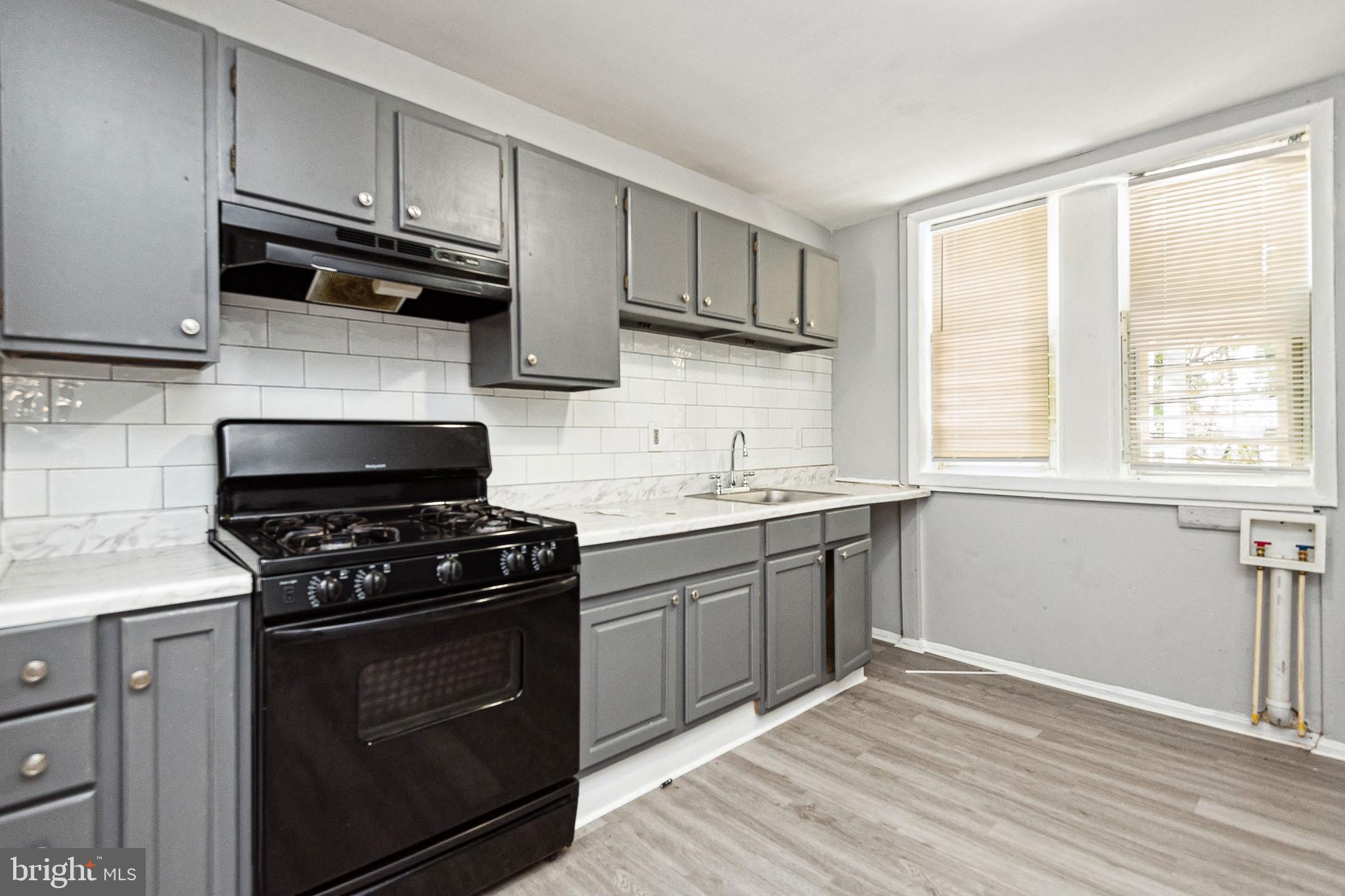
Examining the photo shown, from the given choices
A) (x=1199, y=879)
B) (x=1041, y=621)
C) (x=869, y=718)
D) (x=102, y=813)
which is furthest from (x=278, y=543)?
(x=1041, y=621)

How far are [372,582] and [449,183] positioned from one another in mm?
1278

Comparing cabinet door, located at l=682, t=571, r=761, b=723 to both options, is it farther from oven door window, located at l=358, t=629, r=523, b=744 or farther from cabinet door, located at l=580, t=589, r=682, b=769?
oven door window, located at l=358, t=629, r=523, b=744

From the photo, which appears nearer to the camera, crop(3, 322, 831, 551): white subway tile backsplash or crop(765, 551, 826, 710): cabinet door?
crop(3, 322, 831, 551): white subway tile backsplash

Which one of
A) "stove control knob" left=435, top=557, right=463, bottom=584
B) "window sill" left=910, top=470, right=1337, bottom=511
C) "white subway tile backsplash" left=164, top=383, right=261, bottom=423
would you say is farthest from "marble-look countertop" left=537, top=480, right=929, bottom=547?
"white subway tile backsplash" left=164, top=383, right=261, bottom=423

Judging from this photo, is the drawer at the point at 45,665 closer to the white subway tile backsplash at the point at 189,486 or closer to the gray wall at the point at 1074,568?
the white subway tile backsplash at the point at 189,486

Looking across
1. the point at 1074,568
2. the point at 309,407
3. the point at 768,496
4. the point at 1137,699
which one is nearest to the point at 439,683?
the point at 309,407

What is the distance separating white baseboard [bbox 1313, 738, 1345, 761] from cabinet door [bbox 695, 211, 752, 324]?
288 centimetres

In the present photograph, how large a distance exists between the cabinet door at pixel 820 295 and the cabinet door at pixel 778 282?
5 cm

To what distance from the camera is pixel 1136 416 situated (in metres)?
3.00

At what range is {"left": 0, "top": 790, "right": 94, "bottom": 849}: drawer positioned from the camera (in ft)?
3.86

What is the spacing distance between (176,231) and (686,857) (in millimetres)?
2207

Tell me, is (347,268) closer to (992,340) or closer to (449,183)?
(449,183)

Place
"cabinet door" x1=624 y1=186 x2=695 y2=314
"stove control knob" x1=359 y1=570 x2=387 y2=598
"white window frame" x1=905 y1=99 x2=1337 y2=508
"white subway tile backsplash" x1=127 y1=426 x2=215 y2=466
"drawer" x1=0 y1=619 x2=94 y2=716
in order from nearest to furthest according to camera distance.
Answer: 1. "drawer" x1=0 y1=619 x2=94 y2=716
2. "stove control knob" x1=359 y1=570 x2=387 y2=598
3. "white subway tile backsplash" x1=127 y1=426 x2=215 y2=466
4. "white window frame" x1=905 y1=99 x2=1337 y2=508
5. "cabinet door" x1=624 y1=186 x2=695 y2=314

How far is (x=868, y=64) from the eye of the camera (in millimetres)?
2336
